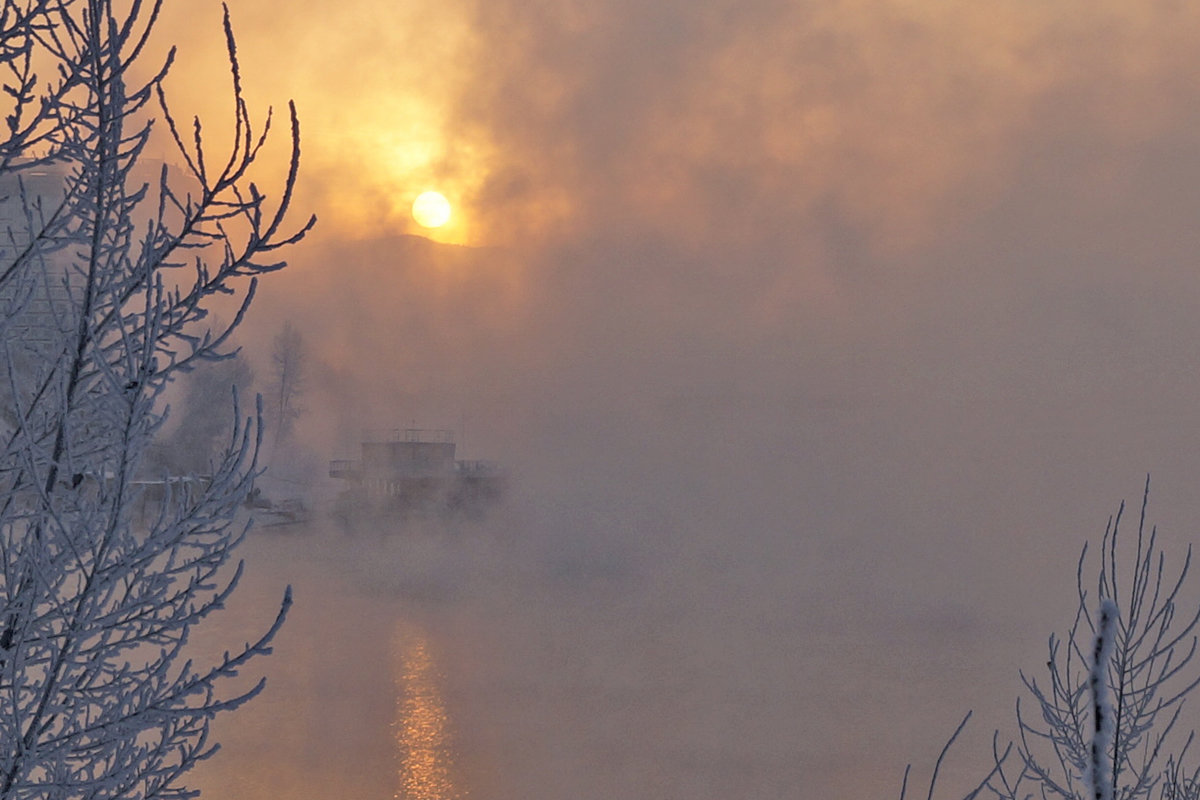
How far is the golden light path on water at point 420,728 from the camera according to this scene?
95.3ft

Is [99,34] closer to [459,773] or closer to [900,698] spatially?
[459,773]

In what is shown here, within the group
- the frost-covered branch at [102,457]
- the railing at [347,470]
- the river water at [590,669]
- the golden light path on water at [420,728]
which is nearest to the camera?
the frost-covered branch at [102,457]

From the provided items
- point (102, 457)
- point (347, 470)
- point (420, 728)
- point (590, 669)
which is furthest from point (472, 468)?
point (102, 457)

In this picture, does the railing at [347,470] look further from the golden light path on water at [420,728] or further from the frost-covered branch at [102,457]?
the frost-covered branch at [102,457]

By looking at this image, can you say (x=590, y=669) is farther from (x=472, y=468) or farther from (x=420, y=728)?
(x=472, y=468)

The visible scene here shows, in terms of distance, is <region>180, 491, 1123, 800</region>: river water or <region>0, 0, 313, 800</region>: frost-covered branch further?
<region>180, 491, 1123, 800</region>: river water

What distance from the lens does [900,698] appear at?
151ft

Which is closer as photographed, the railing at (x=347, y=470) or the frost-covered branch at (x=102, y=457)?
the frost-covered branch at (x=102, y=457)

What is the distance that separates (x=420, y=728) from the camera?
35.5 meters

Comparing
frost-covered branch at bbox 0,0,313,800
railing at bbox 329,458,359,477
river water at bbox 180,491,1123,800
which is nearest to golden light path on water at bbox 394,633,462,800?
river water at bbox 180,491,1123,800

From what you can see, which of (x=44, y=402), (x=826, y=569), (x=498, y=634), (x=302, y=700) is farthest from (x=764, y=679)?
(x=44, y=402)

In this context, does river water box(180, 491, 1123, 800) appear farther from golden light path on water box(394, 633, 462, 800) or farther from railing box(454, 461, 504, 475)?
railing box(454, 461, 504, 475)

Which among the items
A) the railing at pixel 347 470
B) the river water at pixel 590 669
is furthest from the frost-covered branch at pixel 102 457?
the railing at pixel 347 470

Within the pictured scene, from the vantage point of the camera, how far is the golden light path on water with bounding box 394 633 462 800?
29.0 m
